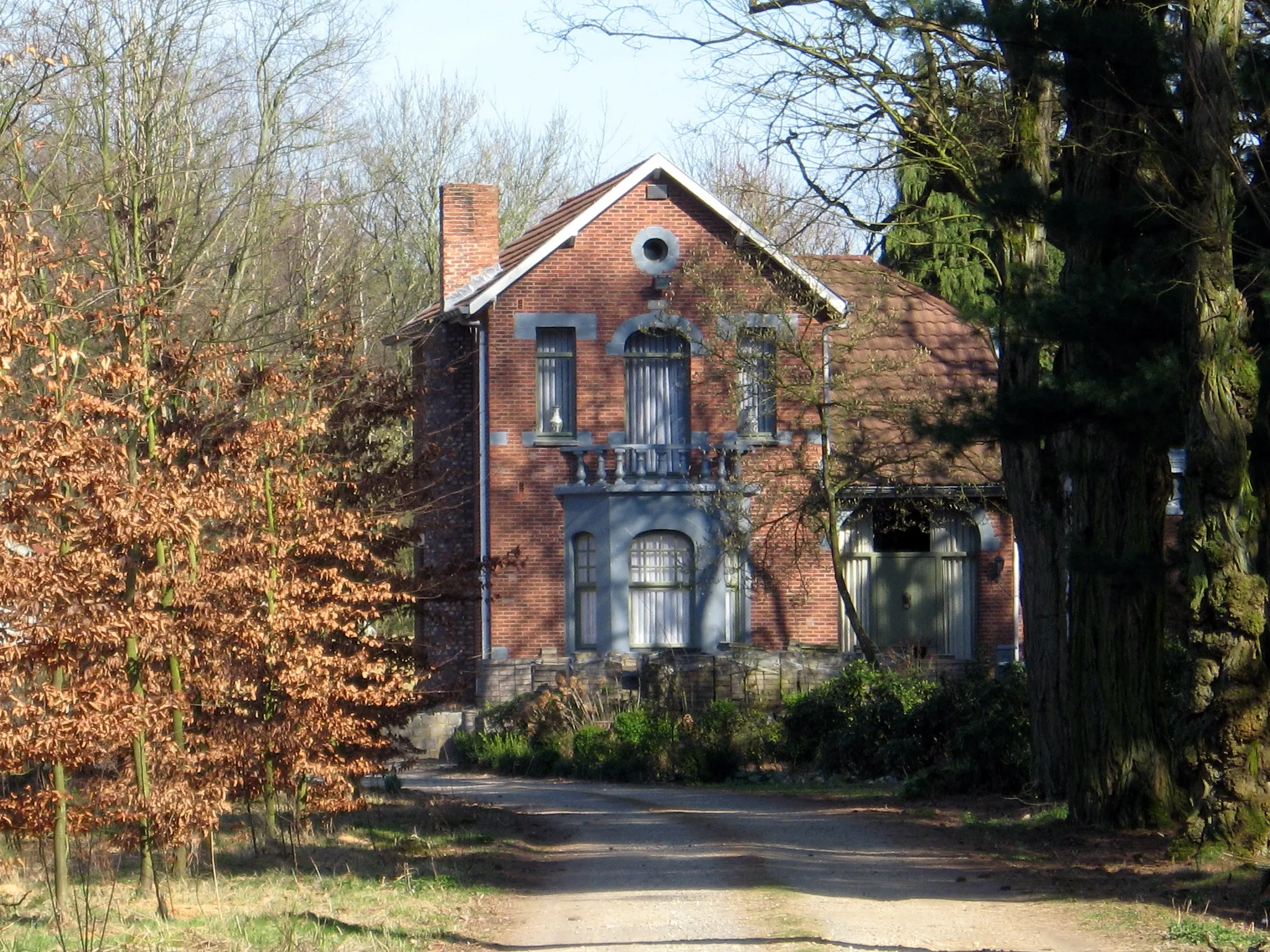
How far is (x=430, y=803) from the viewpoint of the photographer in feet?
54.5

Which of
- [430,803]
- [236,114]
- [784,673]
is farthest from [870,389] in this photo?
[430,803]

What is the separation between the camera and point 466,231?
29.5 metres

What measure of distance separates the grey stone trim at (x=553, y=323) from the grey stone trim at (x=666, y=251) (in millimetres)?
1266

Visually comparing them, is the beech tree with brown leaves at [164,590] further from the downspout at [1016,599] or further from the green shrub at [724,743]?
the downspout at [1016,599]

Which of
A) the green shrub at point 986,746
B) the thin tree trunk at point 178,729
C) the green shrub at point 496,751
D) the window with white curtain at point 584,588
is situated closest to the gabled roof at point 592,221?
the window with white curtain at point 584,588

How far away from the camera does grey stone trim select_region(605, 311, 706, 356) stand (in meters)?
27.2

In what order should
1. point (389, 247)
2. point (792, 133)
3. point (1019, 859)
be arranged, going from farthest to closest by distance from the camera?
point (389, 247), point (792, 133), point (1019, 859)

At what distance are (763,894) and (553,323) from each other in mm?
17658

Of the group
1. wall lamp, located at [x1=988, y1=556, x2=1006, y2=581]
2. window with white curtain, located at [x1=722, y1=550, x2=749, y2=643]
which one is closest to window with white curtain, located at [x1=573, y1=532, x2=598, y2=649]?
window with white curtain, located at [x1=722, y1=550, x2=749, y2=643]

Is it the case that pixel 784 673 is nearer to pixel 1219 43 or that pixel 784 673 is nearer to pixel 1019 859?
pixel 1019 859

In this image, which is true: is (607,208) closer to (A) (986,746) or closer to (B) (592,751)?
(B) (592,751)

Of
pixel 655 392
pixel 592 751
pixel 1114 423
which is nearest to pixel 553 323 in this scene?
pixel 655 392

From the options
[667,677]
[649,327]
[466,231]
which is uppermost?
[466,231]

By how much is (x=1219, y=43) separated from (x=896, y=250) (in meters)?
7.45
